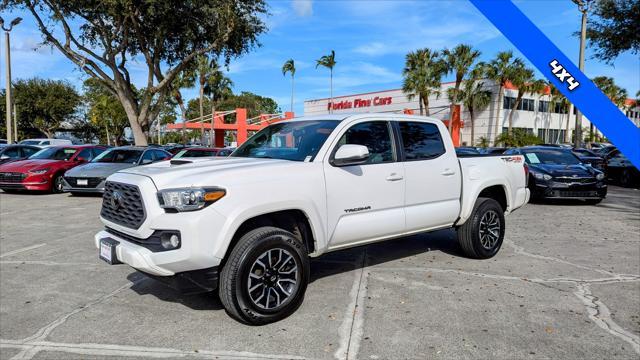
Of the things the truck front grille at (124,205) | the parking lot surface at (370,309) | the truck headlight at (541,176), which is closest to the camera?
the parking lot surface at (370,309)

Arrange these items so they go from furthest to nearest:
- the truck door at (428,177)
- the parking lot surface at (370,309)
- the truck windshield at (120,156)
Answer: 1. the truck windshield at (120,156)
2. the truck door at (428,177)
3. the parking lot surface at (370,309)

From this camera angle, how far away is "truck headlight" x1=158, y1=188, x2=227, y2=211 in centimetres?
346

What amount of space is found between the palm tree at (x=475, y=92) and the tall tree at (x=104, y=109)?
109 ft

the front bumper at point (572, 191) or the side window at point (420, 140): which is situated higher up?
the side window at point (420, 140)

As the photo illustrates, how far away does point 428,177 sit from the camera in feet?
16.7

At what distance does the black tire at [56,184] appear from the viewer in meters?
13.0

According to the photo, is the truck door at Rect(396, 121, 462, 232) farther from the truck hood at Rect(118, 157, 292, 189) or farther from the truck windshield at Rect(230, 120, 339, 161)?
the truck hood at Rect(118, 157, 292, 189)

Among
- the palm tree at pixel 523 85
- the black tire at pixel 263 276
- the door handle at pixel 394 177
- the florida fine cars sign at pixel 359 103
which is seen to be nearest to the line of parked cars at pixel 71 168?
the door handle at pixel 394 177

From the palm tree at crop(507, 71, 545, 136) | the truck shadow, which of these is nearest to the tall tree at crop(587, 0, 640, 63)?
the truck shadow

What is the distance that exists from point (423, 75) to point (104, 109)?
3320cm

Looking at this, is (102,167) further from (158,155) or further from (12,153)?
(12,153)

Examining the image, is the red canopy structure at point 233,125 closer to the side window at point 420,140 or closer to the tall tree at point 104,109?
the tall tree at point 104,109

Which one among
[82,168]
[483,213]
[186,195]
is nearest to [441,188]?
[483,213]

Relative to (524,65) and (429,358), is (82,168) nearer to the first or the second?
(429,358)
